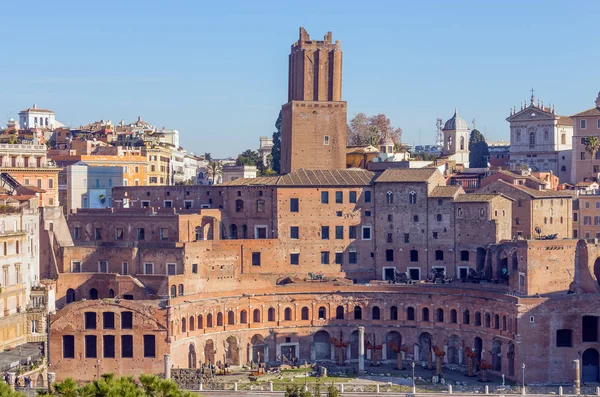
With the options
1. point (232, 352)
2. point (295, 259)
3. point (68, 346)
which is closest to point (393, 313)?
point (295, 259)

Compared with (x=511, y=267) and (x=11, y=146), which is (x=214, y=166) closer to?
(x=11, y=146)

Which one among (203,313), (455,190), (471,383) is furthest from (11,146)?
(471,383)

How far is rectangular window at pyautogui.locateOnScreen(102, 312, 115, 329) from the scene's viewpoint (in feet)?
241

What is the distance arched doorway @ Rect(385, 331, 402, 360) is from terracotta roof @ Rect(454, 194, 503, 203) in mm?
9841

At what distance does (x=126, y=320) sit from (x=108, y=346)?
186cm

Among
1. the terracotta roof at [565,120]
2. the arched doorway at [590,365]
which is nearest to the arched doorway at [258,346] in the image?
the arched doorway at [590,365]

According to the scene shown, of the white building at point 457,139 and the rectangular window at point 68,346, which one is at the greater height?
the white building at point 457,139

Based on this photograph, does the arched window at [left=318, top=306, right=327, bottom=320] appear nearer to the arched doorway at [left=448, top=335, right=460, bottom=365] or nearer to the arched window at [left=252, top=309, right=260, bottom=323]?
the arched window at [left=252, top=309, right=260, bottom=323]

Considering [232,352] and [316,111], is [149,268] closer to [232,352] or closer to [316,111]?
[232,352]

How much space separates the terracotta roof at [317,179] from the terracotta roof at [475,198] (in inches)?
250

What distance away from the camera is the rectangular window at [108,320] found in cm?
7356

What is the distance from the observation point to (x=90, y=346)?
7350 centimetres

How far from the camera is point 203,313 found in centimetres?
7725

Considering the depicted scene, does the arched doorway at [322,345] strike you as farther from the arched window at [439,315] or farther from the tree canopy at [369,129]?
the tree canopy at [369,129]
